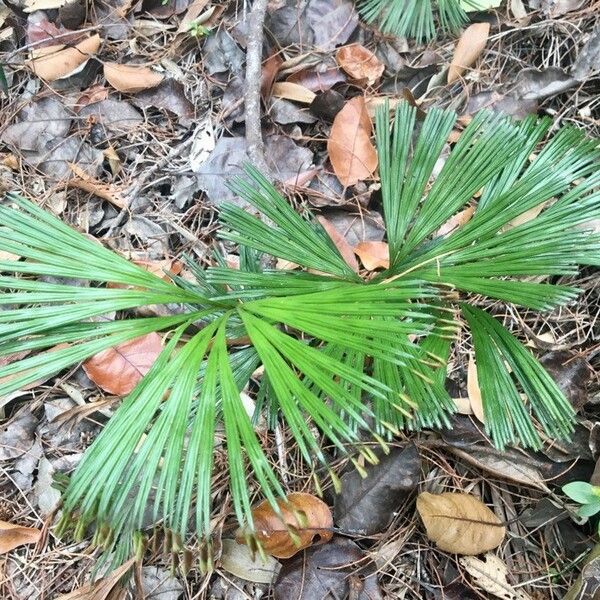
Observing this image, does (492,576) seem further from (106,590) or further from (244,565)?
(106,590)

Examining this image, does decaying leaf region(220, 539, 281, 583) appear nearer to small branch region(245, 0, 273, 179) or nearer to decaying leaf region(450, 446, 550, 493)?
decaying leaf region(450, 446, 550, 493)

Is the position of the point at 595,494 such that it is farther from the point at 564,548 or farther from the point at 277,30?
the point at 277,30

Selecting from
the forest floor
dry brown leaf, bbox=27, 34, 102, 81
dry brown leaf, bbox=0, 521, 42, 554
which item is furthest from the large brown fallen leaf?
dry brown leaf, bbox=27, 34, 102, 81

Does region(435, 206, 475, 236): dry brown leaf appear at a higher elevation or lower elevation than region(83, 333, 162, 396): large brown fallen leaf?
higher

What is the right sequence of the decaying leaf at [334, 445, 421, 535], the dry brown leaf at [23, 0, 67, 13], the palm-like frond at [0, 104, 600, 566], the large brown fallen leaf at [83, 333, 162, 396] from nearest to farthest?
the palm-like frond at [0, 104, 600, 566] < the decaying leaf at [334, 445, 421, 535] < the large brown fallen leaf at [83, 333, 162, 396] < the dry brown leaf at [23, 0, 67, 13]

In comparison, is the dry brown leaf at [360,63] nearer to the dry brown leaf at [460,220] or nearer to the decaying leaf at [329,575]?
the dry brown leaf at [460,220]
